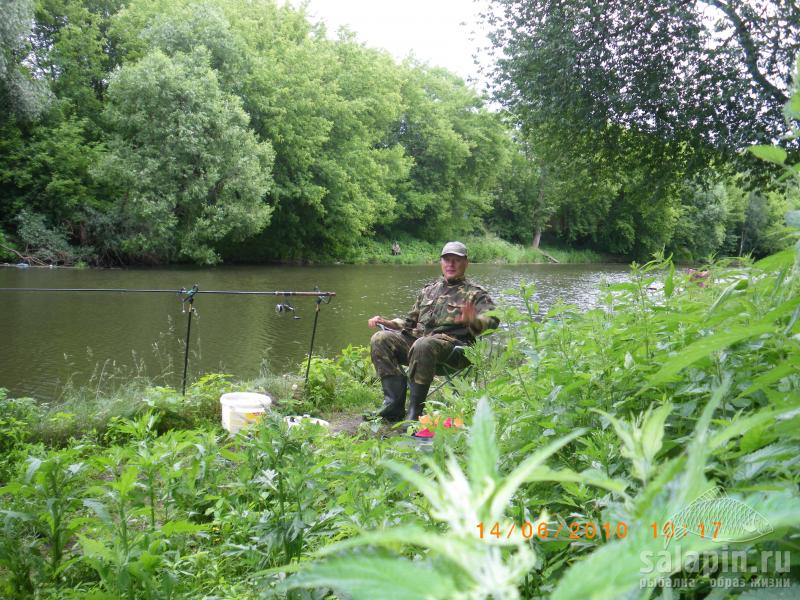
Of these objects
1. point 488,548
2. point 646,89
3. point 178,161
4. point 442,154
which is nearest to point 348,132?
point 442,154

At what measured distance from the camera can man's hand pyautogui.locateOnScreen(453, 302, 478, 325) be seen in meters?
5.54

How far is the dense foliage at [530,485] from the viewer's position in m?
0.32

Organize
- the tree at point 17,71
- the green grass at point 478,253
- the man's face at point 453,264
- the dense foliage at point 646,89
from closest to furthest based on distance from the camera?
the man's face at point 453,264 < the dense foliage at point 646,89 < the tree at point 17,71 < the green grass at point 478,253

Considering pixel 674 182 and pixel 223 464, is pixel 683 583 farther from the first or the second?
pixel 674 182

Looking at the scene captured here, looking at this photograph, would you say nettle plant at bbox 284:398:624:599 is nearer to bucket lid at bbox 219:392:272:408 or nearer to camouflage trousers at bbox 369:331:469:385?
bucket lid at bbox 219:392:272:408

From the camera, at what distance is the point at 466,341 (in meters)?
5.84

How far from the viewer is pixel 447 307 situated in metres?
5.95

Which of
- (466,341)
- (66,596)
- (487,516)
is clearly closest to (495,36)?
(466,341)

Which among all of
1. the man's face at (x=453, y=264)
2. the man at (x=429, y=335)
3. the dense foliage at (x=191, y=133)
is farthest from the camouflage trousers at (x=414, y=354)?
the dense foliage at (x=191, y=133)

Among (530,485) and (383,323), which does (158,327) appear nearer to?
(383,323)

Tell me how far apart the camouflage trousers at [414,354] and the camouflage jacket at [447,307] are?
0.50ft

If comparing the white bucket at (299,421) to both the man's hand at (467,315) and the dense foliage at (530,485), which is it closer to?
the dense foliage at (530,485)

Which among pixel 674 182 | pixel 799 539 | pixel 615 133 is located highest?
pixel 615 133

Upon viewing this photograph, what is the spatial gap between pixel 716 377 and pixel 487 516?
118cm
